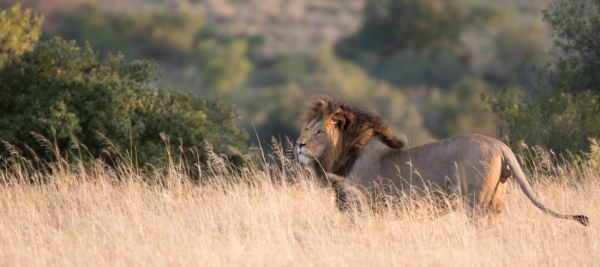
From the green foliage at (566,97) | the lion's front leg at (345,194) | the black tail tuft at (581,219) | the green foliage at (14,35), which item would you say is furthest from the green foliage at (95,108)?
the black tail tuft at (581,219)

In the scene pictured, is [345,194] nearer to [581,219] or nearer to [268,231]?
[268,231]

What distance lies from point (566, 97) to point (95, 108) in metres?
5.79

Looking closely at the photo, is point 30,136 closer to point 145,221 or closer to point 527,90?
point 145,221

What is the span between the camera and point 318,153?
28.7ft

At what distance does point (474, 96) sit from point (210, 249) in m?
38.7

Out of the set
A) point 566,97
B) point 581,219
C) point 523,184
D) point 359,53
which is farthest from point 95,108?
point 359,53

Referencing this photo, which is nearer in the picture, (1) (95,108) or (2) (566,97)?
(1) (95,108)

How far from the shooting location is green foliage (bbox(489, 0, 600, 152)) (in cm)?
1268

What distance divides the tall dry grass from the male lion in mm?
202

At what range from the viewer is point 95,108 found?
12.2m

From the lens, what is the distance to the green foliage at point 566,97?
12.7 metres

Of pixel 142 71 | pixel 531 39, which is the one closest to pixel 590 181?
pixel 142 71

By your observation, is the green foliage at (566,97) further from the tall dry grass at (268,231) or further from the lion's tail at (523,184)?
the lion's tail at (523,184)

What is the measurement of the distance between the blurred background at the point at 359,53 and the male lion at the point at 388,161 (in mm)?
32193
